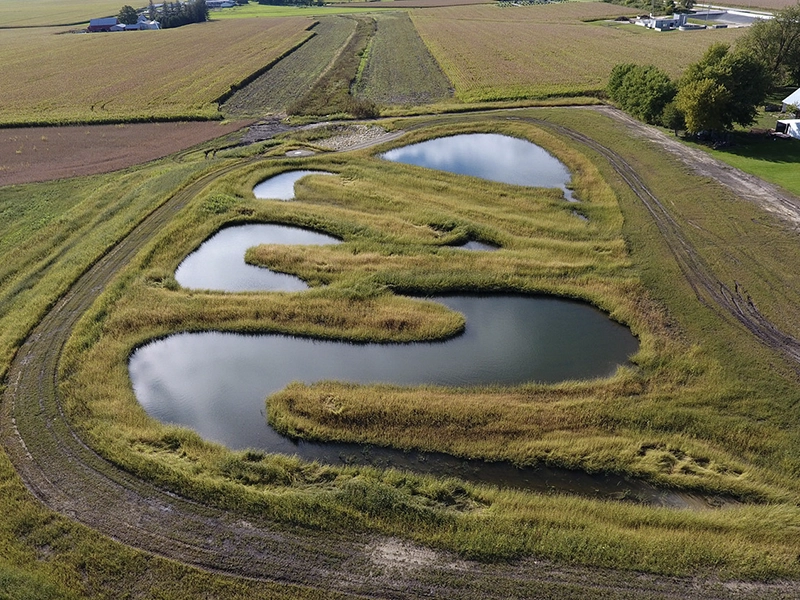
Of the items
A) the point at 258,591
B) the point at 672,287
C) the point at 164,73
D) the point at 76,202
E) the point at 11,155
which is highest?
the point at 164,73

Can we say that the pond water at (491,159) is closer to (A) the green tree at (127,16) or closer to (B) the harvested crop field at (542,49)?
(B) the harvested crop field at (542,49)

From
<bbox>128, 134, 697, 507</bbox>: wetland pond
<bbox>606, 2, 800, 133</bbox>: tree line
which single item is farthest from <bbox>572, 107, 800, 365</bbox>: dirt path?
<bbox>128, 134, 697, 507</bbox>: wetland pond

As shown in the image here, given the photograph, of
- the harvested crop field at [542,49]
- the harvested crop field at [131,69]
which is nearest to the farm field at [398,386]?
the harvested crop field at [131,69]

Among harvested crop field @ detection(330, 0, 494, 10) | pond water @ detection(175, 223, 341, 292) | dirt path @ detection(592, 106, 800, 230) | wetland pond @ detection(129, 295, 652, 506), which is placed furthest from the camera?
harvested crop field @ detection(330, 0, 494, 10)

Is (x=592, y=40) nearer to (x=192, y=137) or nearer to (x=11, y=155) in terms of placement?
(x=192, y=137)

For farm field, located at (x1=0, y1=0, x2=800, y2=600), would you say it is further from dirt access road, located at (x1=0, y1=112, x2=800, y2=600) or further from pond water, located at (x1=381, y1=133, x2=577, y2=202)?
pond water, located at (x1=381, y1=133, x2=577, y2=202)

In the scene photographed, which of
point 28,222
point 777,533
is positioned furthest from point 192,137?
point 777,533
